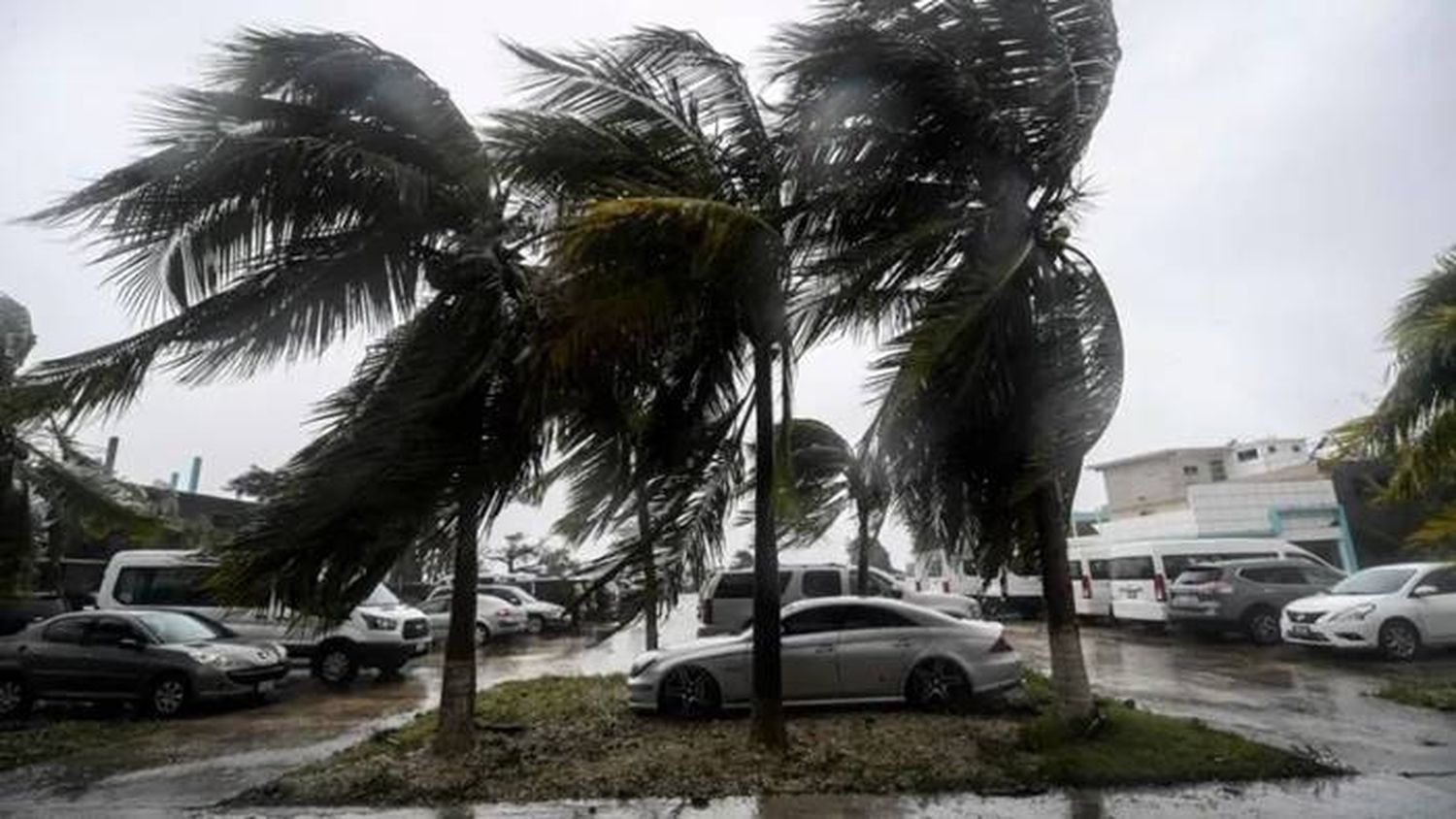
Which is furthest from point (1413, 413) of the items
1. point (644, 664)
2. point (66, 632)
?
point (66, 632)

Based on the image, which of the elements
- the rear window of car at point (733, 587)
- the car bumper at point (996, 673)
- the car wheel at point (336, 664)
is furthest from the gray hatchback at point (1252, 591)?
the car wheel at point (336, 664)

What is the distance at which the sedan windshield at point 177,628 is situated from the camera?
1217 centimetres

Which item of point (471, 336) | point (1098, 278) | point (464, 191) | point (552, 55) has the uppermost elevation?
point (552, 55)

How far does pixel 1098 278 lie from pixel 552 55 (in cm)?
484

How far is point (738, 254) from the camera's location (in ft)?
19.4

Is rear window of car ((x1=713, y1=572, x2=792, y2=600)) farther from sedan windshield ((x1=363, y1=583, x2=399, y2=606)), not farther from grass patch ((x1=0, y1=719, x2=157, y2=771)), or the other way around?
grass patch ((x1=0, y1=719, x2=157, y2=771))

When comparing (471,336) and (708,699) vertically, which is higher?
(471,336)

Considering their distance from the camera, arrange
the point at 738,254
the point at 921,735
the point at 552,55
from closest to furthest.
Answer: the point at 738,254, the point at 552,55, the point at 921,735

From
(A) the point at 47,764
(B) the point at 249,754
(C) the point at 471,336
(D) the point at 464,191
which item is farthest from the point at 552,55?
(A) the point at 47,764

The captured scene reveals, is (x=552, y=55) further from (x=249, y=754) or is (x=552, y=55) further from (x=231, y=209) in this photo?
(x=249, y=754)

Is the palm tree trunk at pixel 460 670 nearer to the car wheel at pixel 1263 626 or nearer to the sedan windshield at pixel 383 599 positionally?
the sedan windshield at pixel 383 599

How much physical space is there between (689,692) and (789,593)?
6676mm

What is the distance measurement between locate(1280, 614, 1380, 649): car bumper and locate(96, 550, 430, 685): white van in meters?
15.1

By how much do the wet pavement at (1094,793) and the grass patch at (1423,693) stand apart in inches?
9.6
